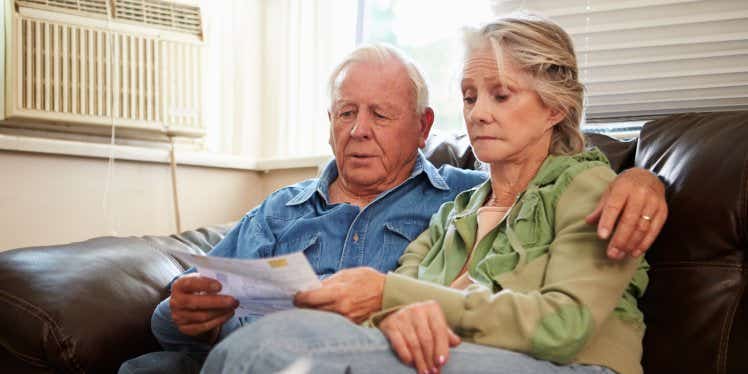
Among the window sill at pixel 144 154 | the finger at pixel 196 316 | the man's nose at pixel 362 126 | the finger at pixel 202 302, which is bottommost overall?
the finger at pixel 196 316

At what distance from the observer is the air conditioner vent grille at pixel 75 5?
2361 mm

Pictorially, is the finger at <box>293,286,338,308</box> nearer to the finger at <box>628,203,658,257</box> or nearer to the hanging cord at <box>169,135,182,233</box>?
the finger at <box>628,203,658,257</box>

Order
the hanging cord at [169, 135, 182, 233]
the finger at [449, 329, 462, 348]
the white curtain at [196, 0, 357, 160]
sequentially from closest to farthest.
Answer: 1. the finger at [449, 329, 462, 348]
2. the hanging cord at [169, 135, 182, 233]
3. the white curtain at [196, 0, 357, 160]

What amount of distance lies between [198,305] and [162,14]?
154 centimetres

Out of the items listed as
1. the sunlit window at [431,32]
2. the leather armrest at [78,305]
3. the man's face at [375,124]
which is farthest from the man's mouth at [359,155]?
the sunlit window at [431,32]

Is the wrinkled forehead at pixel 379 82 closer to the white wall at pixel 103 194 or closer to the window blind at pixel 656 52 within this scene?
the window blind at pixel 656 52

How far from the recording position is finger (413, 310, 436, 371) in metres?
1.01

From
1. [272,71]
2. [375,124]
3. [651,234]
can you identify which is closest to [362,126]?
[375,124]

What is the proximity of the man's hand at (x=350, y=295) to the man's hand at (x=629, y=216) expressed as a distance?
0.33 meters

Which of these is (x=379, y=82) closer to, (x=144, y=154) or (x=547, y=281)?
(x=547, y=281)

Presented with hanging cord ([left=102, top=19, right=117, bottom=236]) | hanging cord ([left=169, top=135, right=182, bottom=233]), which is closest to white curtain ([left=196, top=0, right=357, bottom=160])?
hanging cord ([left=169, top=135, right=182, bottom=233])

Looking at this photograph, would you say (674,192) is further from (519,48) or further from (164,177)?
(164,177)

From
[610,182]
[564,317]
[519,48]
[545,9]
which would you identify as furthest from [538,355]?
[545,9]

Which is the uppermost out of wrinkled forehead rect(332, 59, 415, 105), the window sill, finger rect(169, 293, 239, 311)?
wrinkled forehead rect(332, 59, 415, 105)
